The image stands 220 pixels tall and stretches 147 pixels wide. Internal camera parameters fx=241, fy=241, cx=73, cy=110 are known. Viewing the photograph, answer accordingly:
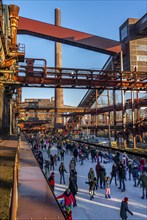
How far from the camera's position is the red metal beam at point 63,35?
3862 cm

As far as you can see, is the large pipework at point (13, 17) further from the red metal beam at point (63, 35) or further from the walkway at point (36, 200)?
the walkway at point (36, 200)

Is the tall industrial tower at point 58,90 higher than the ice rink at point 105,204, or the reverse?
the tall industrial tower at point 58,90

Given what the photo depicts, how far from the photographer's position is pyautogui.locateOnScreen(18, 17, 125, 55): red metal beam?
127 feet

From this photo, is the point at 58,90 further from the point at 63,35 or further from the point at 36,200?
the point at 36,200

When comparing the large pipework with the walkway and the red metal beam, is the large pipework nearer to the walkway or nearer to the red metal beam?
the red metal beam

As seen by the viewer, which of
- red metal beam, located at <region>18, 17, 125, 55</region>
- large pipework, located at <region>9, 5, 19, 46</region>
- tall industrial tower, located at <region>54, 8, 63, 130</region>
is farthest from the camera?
tall industrial tower, located at <region>54, 8, 63, 130</region>

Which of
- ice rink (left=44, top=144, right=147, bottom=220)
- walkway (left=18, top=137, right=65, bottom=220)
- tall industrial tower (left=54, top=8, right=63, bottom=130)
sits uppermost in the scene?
tall industrial tower (left=54, top=8, right=63, bottom=130)

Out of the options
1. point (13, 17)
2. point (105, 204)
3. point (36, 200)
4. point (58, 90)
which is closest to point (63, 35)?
point (13, 17)

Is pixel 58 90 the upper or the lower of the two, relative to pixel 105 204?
upper

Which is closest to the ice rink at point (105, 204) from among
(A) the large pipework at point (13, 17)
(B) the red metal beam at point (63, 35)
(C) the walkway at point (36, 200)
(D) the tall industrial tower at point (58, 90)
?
(C) the walkway at point (36, 200)

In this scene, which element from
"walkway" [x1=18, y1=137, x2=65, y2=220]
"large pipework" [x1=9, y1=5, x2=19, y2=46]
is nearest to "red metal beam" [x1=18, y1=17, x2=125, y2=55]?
"large pipework" [x1=9, y1=5, x2=19, y2=46]

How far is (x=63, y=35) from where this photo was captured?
129 ft

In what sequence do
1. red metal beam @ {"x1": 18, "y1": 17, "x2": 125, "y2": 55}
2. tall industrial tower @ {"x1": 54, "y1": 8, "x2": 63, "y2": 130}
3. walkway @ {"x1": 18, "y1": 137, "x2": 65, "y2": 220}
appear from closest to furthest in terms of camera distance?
walkway @ {"x1": 18, "y1": 137, "x2": 65, "y2": 220}, red metal beam @ {"x1": 18, "y1": 17, "x2": 125, "y2": 55}, tall industrial tower @ {"x1": 54, "y1": 8, "x2": 63, "y2": 130}

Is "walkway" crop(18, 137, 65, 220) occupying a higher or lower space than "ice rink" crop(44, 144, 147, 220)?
higher
